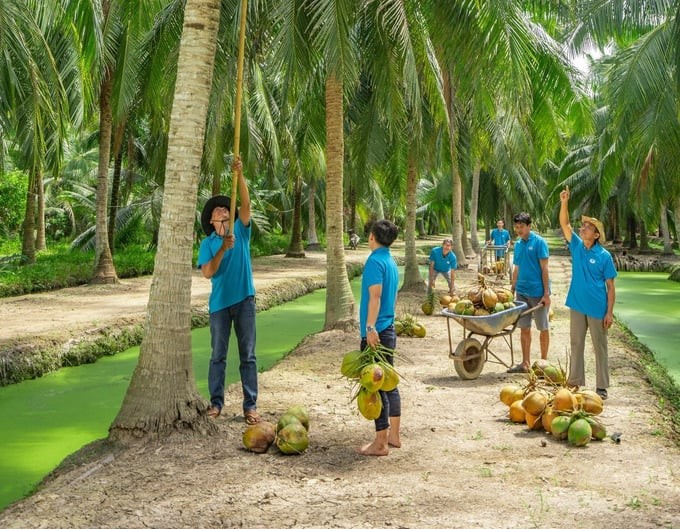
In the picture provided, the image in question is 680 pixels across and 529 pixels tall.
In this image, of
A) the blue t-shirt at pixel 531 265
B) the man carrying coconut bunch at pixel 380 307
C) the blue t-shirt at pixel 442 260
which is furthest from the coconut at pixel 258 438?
the blue t-shirt at pixel 442 260

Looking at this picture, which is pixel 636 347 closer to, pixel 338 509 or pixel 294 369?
pixel 294 369

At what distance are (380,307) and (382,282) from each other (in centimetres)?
21

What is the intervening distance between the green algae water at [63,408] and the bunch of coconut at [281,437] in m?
1.78

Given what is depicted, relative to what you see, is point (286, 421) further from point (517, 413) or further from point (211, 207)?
point (517, 413)

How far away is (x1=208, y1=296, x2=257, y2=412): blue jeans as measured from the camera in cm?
654

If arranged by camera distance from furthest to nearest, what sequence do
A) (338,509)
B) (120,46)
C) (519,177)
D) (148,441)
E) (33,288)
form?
(519,177)
(33,288)
(120,46)
(148,441)
(338,509)

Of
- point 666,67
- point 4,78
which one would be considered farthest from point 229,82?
point 666,67

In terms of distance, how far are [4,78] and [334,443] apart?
899cm

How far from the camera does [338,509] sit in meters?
4.89

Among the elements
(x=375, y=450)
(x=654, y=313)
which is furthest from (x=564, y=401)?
(x=654, y=313)

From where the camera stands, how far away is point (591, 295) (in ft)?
25.0

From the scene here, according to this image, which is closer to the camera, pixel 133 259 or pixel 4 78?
pixel 4 78

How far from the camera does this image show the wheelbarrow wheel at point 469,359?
8.84 meters

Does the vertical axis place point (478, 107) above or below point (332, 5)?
below
